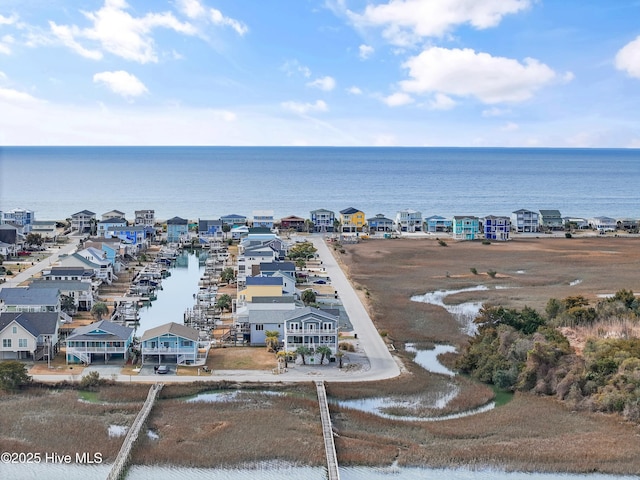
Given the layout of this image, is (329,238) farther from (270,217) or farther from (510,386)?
(510,386)

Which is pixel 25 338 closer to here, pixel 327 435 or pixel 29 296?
pixel 29 296

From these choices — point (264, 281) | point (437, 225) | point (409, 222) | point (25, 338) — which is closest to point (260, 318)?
point (264, 281)

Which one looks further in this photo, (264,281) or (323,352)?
(264,281)

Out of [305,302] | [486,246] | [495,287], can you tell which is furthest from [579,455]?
[486,246]

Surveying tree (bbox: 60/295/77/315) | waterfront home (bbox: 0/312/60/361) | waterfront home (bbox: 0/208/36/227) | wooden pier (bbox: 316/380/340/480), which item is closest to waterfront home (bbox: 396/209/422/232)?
waterfront home (bbox: 0/208/36/227)

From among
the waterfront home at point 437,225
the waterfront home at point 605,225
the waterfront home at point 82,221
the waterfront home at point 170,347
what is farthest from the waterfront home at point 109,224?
the waterfront home at point 605,225

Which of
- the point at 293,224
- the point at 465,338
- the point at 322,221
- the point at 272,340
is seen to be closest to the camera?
the point at 272,340
